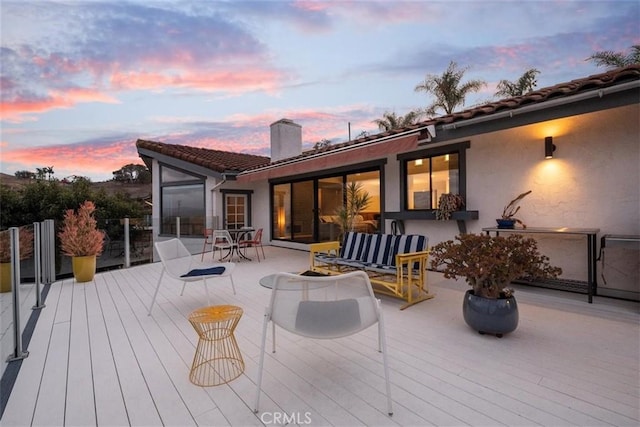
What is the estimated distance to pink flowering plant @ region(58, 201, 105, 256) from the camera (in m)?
6.15

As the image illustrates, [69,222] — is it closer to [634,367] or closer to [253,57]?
[253,57]

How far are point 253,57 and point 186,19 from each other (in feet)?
6.51

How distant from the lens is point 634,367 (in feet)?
8.41

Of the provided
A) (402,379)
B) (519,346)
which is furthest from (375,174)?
(402,379)

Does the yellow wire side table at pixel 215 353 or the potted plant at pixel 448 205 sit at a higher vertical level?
the potted plant at pixel 448 205

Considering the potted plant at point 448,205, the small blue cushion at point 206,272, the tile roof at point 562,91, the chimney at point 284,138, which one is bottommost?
the small blue cushion at point 206,272

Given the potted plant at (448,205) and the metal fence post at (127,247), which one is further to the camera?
the metal fence post at (127,247)

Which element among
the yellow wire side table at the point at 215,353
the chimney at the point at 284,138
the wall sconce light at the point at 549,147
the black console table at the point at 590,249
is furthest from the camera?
the chimney at the point at 284,138

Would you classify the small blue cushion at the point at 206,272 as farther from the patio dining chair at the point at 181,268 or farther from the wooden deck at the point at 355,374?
the wooden deck at the point at 355,374

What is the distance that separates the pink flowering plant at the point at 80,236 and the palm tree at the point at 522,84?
18.5m

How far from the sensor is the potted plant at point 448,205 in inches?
241

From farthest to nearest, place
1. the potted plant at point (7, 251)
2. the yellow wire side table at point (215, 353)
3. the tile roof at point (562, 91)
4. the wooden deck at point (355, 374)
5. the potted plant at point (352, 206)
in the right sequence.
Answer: the potted plant at point (352, 206) < the potted plant at point (7, 251) < the tile roof at point (562, 91) < the yellow wire side table at point (215, 353) < the wooden deck at point (355, 374)

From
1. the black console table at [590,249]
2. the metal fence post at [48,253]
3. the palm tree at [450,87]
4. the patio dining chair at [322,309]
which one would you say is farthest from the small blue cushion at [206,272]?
the palm tree at [450,87]

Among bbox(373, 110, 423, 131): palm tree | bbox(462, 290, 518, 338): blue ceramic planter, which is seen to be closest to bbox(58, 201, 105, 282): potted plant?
bbox(462, 290, 518, 338): blue ceramic planter
